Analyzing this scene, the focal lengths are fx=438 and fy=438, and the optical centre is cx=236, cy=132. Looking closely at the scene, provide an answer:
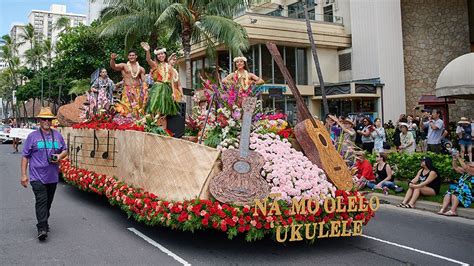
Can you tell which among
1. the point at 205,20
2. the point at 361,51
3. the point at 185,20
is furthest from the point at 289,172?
the point at 361,51

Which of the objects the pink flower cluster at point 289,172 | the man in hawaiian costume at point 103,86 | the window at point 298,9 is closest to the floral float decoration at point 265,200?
the pink flower cluster at point 289,172

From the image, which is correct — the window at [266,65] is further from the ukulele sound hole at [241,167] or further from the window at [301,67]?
the ukulele sound hole at [241,167]

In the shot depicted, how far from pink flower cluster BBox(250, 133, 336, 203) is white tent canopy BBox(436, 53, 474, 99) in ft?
26.1

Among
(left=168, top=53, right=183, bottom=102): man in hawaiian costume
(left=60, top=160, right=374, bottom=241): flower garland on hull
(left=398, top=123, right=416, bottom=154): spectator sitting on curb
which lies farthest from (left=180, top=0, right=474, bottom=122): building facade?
(left=60, top=160, right=374, bottom=241): flower garland on hull

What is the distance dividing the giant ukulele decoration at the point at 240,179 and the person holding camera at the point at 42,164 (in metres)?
2.45

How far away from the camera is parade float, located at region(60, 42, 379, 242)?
521 cm

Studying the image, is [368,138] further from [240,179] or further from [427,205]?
[240,179]

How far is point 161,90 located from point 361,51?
20.1 meters

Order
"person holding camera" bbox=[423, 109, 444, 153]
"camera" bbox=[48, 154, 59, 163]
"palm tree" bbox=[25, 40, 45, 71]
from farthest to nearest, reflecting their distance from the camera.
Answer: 1. "palm tree" bbox=[25, 40, 45, 71]
2. "person holding camera" bbox=[423, 109, 444, 153]
3. "camera" bbox=[48, 154, 59, 163]

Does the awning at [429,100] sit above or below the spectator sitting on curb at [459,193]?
above

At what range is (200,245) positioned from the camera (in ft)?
19.2

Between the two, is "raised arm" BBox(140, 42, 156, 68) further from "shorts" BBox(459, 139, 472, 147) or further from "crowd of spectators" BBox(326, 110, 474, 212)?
"shorts" BBox(459, 139, 472, 147)

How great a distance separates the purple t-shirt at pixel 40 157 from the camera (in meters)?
6.09

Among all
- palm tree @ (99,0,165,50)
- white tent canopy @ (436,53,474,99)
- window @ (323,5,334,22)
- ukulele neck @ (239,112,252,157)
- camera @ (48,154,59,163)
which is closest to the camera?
ukulele neck @ (239,112,252,157)
